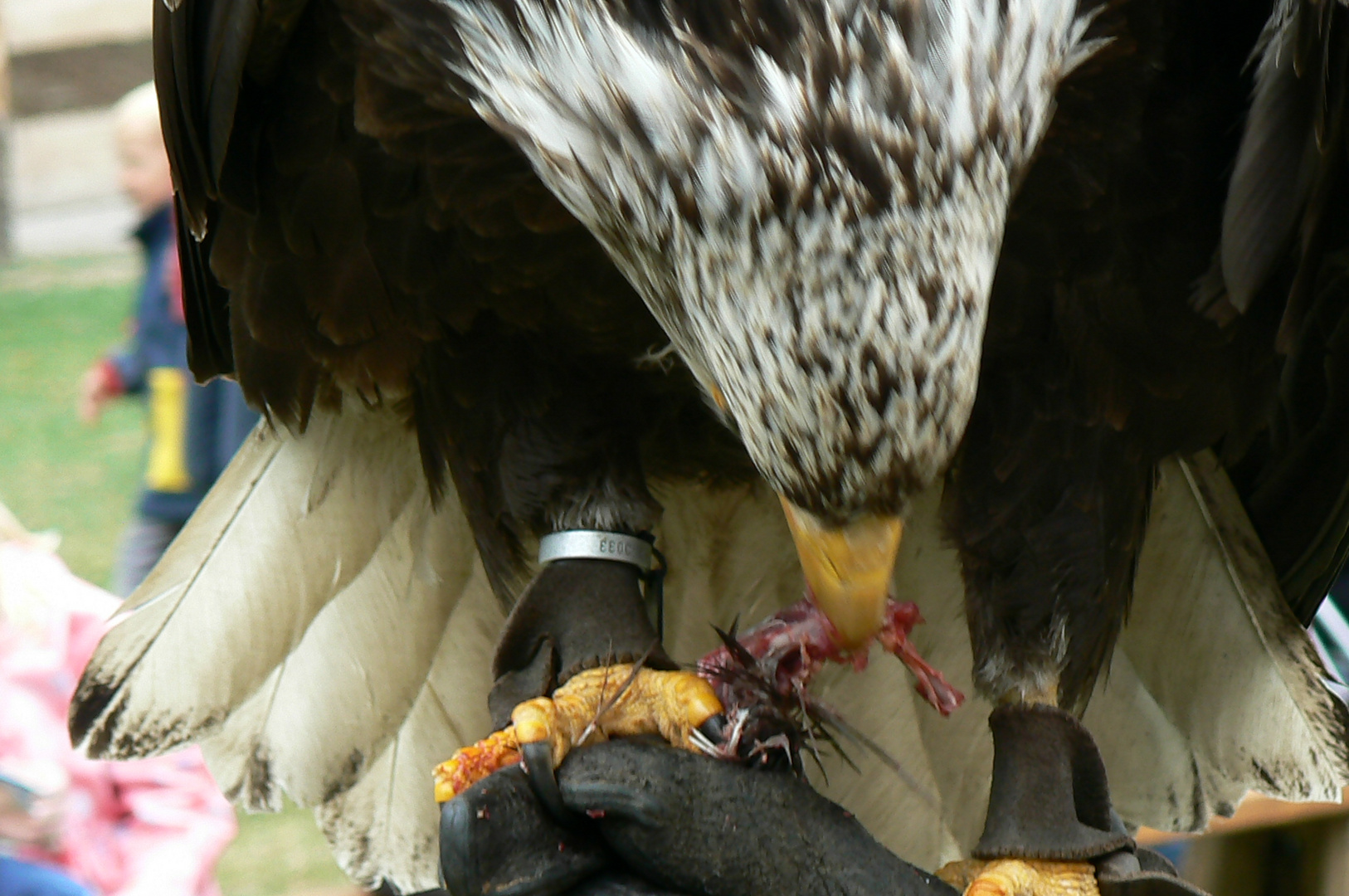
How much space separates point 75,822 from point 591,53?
1.97 metres

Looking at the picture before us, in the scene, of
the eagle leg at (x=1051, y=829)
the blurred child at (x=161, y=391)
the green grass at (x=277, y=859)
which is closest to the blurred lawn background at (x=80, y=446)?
the green grass at (x=277, y=859)

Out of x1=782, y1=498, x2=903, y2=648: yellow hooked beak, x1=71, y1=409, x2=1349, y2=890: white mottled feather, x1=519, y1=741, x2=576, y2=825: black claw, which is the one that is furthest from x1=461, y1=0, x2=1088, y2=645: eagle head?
x1=71, y1=409, x2=1349, y2=890: white mottled feather

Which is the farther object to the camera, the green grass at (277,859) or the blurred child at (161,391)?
the green grass at (277,859)

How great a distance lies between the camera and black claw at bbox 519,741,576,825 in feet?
6.51

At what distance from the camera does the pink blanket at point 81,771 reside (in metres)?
2.80

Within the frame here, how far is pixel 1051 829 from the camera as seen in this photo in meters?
2.06

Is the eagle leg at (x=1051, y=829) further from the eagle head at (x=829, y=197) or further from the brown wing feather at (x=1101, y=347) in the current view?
the eagle head at (x=829, y=197)

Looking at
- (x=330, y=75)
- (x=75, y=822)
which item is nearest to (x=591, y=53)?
(x=330, y=75)

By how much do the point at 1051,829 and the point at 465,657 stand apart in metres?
1.23

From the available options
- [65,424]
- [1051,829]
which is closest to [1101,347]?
[1051,829]

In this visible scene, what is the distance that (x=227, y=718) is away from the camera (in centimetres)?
273

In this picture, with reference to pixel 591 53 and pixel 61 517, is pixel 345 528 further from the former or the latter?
pixel 61 517

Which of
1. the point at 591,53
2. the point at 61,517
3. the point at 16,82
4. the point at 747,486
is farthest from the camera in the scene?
the point at 16,82

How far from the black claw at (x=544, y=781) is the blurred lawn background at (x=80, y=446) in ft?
10.5
